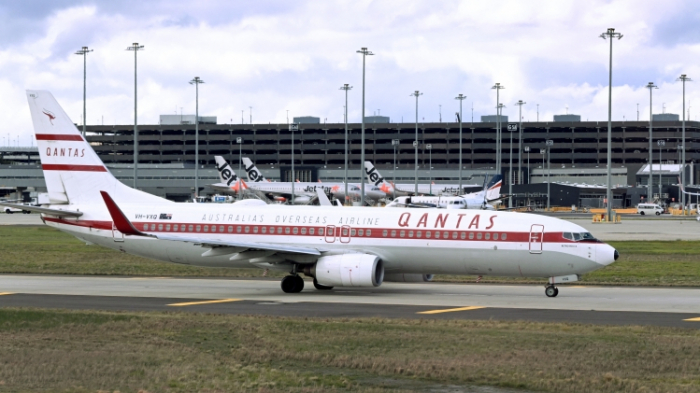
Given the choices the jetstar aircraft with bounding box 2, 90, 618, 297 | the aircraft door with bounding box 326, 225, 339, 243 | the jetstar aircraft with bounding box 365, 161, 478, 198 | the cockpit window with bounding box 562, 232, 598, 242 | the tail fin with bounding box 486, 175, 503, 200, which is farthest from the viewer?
the jetstar aircraft with bounding box 365, 161, 478, 198

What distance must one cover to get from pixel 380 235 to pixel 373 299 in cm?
287

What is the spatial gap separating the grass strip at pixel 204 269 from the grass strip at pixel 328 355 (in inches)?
612

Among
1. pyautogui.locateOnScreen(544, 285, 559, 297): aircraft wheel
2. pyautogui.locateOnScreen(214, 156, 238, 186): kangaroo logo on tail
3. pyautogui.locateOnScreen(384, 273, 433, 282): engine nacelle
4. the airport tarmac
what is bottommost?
the airport tarmac

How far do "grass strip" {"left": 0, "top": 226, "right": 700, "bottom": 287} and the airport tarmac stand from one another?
2452mm

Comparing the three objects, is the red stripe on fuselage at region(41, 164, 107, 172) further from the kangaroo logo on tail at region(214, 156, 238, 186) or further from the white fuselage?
the kangaroo logo on tail at region(214, 156, 238, 186)

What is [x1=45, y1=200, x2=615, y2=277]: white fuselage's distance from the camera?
108ft

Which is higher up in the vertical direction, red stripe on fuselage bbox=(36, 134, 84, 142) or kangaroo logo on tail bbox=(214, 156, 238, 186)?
kangaroo logo on tail bbox=(214, 156, 238, 186)

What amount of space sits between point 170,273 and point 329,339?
22.2m

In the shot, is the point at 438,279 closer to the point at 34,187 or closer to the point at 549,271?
the point at 549,271

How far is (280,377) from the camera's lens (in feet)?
56.9

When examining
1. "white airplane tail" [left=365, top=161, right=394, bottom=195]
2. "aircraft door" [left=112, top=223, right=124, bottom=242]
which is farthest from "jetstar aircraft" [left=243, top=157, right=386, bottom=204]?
"aircraft door" [left=112, top=223, right=124, bottom=242]

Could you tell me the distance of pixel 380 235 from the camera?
113 ft

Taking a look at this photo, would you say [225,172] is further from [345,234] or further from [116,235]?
[345,234]

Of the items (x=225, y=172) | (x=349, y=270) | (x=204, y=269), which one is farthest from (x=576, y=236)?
(x=225, y=172)
